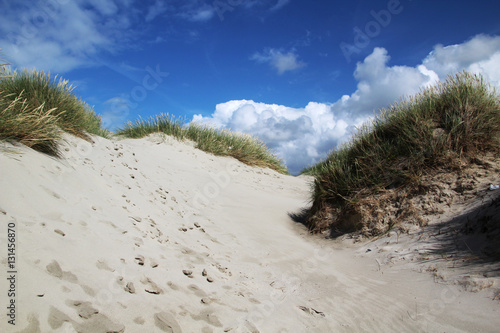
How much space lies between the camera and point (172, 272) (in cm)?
281

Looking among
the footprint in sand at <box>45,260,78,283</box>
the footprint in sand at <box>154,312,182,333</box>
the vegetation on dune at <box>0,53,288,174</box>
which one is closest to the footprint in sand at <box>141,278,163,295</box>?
the footprint in sand at <box>154,312,182,333</box>

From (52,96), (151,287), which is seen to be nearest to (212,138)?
(52,96)

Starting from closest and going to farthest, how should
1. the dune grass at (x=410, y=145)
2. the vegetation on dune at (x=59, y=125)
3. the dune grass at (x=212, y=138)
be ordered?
1. the vegetation on dune at (x=59, y=125)
2. the dune grass at (x=410, y=145)
3. the dune grass at (x=212, y=138)

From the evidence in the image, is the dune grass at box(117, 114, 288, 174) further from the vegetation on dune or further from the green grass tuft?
the green grass tuft

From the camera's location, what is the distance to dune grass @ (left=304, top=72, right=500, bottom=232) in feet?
15.4

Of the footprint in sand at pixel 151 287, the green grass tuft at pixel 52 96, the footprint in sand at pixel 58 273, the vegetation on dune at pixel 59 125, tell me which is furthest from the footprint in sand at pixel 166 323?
the green grass tuft at pixel 52 96

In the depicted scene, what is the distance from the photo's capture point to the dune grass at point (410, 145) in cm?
469

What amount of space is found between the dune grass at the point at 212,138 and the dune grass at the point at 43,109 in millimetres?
4332

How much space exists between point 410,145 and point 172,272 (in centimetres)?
419

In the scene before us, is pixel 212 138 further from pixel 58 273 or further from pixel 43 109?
pixel 58 273

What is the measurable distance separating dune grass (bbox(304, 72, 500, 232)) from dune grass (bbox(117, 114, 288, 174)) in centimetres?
582

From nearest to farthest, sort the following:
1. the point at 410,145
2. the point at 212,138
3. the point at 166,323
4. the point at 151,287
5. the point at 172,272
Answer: the point at 166,323 → the point at 151,287 → the point at 172,272 → the point at 410,145 → the point at 212,138

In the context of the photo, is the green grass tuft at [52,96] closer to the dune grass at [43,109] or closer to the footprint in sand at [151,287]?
the dune grass at [43,109]

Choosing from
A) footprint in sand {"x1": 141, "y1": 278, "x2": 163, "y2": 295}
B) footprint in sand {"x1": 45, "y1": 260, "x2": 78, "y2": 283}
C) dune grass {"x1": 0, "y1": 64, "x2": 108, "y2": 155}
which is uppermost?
dune grass {"x1": 0, "y1": 64, "x2": 108, "y2": 155}
